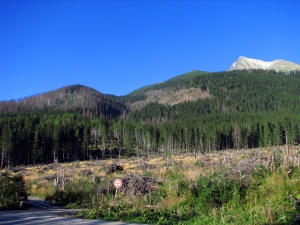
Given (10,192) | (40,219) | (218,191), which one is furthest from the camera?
(10,192)

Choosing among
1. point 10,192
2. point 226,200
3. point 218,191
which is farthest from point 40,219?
point 226,200

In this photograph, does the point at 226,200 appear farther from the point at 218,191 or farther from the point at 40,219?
the point at 40,219

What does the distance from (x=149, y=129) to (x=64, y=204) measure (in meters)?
103

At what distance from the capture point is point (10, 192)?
1334 cm

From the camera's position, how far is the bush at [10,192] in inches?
511

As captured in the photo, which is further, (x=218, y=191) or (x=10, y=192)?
(x=10, y=192)

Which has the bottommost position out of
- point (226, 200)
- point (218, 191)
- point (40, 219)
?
point (40, 219)

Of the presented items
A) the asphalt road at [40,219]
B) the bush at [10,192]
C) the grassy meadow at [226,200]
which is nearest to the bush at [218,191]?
the grassy meadow at [226,200]

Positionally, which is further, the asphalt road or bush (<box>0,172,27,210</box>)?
bush (<box>0,172,27,210</box>)

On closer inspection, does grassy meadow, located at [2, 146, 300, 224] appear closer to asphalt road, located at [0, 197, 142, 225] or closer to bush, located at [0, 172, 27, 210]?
asphalt road, located at [0, 197, 142, 225]

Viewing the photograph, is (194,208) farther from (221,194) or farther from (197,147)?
(197,147)

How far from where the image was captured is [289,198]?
7.64 m

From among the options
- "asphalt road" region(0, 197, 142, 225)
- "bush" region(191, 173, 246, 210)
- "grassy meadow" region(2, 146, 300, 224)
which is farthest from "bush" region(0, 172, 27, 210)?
"bush" region(191, 173, 246, 210)

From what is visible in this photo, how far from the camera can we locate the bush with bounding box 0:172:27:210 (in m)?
13.0
